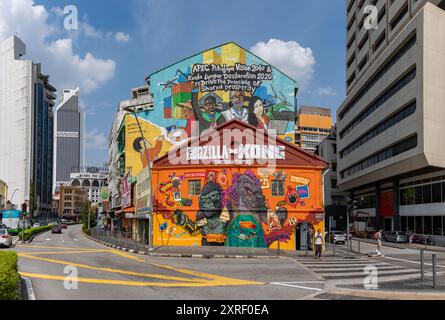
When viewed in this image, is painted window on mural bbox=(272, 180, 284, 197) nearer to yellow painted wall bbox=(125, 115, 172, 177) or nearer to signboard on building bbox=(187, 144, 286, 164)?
signboard on building bbox=(187, 144, 286, 164)

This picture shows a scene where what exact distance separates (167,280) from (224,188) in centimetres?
1696

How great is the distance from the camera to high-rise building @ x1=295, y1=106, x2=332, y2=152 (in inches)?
6107

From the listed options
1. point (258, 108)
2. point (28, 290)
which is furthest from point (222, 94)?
point (28, 290)

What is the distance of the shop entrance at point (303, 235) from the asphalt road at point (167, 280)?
29.2 feet

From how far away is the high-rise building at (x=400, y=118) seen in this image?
43688 mm

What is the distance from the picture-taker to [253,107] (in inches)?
2140

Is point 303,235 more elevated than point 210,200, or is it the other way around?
point 210,200

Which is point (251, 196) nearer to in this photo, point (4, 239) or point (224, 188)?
point (224, 188)

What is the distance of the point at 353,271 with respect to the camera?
19812mm

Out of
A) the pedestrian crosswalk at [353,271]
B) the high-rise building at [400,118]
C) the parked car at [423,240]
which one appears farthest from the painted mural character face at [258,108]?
the pedestrian crosswalk at [353,271]

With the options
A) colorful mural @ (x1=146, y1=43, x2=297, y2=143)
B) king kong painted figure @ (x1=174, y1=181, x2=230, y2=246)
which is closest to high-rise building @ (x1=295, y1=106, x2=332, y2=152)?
colorful mural @ (x1=146, y1=43, x2=297, y2=143)

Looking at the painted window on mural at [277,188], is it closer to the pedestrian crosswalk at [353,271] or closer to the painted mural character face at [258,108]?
the pedestrian crosswalk at [353,271]

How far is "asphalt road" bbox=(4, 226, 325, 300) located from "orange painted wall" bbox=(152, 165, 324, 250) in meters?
9.34
